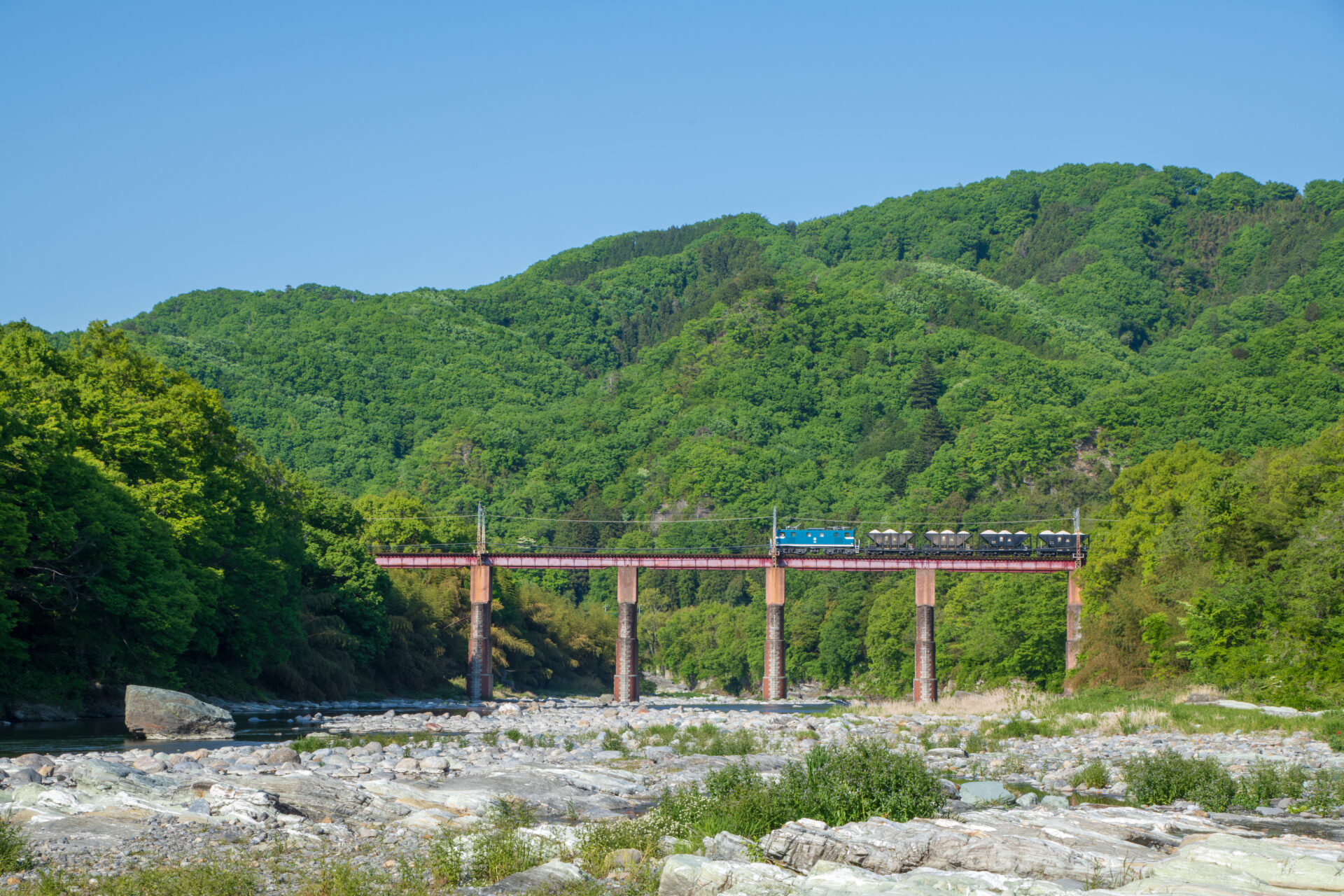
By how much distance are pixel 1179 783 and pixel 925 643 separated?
73507 millimetres

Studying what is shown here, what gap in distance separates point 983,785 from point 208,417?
49.1 m

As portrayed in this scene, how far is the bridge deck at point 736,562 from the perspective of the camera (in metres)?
96.3

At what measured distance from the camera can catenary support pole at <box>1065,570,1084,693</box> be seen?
8500 cm

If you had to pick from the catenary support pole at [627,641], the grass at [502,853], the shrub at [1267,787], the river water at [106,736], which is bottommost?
the catenary support pole at [627,641]

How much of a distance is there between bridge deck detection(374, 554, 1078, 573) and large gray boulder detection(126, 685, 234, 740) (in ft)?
184

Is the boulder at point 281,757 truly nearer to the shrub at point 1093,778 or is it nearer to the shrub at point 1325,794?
the shrub at point 1093,778

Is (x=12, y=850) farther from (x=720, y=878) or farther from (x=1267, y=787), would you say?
(x=1267, y=787)

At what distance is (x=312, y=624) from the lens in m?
76.3

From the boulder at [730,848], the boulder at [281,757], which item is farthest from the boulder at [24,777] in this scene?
the boulder at [730,848]

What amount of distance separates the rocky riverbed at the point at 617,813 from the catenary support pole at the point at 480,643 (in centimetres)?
5550

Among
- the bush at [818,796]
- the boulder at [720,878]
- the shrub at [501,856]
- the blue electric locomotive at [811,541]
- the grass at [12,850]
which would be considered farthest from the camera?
the blue electric locomotive at [811,541]

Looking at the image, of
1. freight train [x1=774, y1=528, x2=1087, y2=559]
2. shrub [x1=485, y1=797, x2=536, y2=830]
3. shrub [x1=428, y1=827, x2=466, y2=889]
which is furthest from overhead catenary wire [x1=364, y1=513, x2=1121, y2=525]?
shrub [x1=428, y1=827, x2=466, y2=889]

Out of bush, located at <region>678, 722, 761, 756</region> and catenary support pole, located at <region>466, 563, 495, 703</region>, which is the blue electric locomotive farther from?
bush, located at <region>678, 722, 761, 756</region>

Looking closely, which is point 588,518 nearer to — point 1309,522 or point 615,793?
point 1309,522
